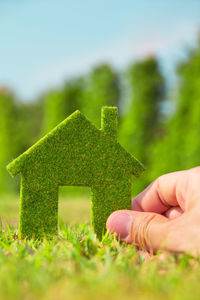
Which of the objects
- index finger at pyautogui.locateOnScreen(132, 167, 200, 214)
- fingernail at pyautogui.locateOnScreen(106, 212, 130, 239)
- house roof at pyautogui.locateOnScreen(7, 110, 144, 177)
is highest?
house roof at pyautogui.locateOnScreen(7, 110, 144, 177)

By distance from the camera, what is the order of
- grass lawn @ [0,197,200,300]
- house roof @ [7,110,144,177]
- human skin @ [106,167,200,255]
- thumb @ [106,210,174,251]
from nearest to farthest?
grass lawn @ [0,197,200,300] → human skin @ [106,167,200,255] → thumb @ [106,210,174,251] → house roof @ [7,110,144,177]

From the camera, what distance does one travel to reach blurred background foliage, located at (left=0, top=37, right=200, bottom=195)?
14.9 meters

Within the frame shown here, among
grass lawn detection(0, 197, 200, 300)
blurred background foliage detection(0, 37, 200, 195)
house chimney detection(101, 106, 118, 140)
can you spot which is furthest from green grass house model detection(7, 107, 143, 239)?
blurred background foliage detection(0, 37, 200, 195)

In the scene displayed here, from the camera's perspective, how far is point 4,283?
1.55 metres

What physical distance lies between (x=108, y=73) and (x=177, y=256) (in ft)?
58.5

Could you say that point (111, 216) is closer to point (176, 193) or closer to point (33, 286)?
point (176, 193)

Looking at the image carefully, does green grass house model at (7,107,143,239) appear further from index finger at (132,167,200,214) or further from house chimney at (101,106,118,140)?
index finger at (132,167,200,214)

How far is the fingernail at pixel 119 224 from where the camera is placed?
8.66 feet

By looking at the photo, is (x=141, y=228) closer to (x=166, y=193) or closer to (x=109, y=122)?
(x=166, y=193)

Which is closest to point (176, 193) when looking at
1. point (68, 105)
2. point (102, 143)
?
point (102, 143)

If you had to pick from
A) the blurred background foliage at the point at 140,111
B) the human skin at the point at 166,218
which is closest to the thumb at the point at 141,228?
the human skin at the point at 166,218

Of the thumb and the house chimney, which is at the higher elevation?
the house chimney

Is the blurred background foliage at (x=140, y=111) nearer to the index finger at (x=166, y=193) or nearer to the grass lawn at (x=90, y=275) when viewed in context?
the index finger at (x=166, y=193)

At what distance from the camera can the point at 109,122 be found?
2.99 meters
